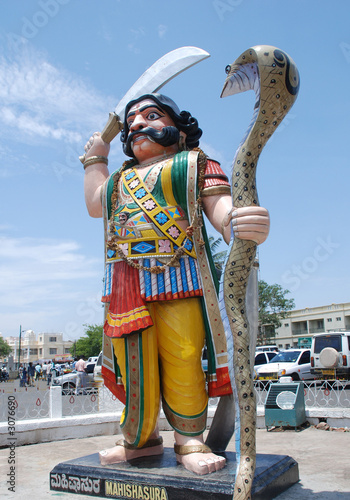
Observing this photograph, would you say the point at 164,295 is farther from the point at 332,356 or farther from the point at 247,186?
the point at 332,356

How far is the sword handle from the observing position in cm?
392

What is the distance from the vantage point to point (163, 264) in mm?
3340

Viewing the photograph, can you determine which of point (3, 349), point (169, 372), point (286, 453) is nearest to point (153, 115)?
point (169, 372)

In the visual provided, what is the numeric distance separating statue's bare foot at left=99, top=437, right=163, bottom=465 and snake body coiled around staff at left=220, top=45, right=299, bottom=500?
128cm

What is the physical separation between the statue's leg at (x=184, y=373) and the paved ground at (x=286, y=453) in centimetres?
72

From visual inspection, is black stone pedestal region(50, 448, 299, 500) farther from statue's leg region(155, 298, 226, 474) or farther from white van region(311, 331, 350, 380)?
white van region(311, 331, 350, 380)

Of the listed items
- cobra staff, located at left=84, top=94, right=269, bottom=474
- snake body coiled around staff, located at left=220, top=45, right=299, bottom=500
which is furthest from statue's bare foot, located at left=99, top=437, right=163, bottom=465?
snake body coiled around staff, located at left=220, top=45, right=299, bottom=500

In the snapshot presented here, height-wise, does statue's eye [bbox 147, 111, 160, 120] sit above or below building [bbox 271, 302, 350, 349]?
above

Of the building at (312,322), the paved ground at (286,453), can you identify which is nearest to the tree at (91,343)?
the building at (312,322)

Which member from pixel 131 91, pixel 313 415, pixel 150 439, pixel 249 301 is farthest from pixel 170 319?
pixel 313 415

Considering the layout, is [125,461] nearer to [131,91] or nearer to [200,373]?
[200,373]

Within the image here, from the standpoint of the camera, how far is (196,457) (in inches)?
122

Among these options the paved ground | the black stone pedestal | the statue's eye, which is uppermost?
the statue's eye

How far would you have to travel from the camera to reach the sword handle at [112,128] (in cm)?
392
